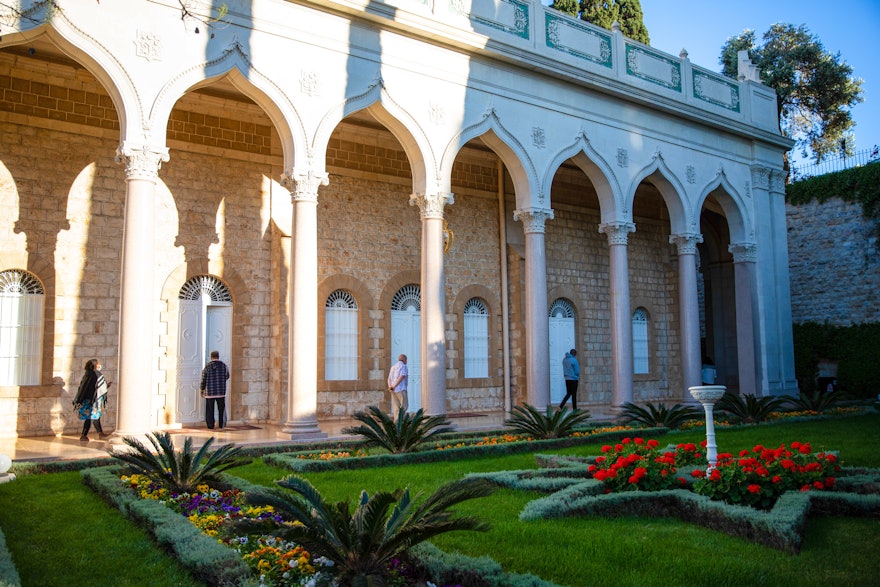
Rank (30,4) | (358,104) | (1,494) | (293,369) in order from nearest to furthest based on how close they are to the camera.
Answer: (1,494) → (30,4) → (293,369) → (358,104)

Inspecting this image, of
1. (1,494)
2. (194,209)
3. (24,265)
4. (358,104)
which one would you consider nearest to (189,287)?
(194,209)

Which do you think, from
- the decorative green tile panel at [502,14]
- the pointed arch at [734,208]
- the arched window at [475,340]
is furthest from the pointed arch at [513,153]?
the pointed arch at [734,208]

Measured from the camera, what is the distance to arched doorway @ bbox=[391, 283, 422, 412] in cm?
1650

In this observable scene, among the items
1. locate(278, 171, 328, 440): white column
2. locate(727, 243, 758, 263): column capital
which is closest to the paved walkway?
locate(278, 171, 328, 440): white column

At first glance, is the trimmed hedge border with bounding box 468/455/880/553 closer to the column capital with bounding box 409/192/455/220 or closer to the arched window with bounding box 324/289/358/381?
the column capital with bounding box 409/192/455/220

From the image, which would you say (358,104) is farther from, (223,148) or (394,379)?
(394,379)

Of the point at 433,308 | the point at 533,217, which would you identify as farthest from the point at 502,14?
the point at 433,308

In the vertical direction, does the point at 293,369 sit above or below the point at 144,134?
below

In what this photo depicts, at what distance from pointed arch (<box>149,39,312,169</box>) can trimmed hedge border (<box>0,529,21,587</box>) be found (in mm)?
7461

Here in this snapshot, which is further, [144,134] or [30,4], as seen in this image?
[144,134]

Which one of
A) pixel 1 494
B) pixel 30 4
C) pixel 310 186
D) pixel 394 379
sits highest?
pixel 30 4

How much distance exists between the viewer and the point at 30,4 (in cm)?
980

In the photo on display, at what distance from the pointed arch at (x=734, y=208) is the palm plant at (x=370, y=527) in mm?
16466

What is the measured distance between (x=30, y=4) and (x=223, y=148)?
4926 millimetres
